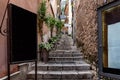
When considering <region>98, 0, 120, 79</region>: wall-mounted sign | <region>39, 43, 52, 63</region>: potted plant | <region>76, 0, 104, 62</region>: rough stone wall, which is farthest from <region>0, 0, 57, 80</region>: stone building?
<region>98, 0, 120, 79</region>: wall-mounted sign

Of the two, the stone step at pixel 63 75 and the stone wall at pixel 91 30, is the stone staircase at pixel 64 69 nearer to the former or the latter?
the stone step at pixel 63 75

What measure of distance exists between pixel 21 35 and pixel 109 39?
63.5 inches

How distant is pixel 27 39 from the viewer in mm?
3521

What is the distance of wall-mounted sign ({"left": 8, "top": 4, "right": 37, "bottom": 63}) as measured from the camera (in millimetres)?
2982

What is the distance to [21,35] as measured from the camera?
129 inches

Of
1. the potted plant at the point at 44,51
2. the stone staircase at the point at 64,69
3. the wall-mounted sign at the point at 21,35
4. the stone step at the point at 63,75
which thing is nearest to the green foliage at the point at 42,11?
the potted plant at the point at 44,51

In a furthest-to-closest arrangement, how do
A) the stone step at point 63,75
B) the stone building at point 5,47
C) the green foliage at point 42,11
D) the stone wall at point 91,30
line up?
the green foliage at point 42,11 < the stone wall at point 91,30 < the stone step at point 63,75 < the stone building at point 5,47

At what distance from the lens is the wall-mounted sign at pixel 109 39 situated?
6.17 feet

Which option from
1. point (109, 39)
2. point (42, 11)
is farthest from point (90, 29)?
point (109, 39)

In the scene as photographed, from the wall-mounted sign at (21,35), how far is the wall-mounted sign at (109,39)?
133cm

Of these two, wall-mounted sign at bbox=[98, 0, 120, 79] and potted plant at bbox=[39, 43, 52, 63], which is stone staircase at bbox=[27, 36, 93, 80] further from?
wall-mounted sign at bbox=[98, 0, 120, 79]

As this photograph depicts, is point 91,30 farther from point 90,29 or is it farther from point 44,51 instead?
point 44,51

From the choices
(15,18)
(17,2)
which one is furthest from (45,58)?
(15,18)

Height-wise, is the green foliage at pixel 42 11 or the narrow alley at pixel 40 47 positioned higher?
the green foliage at pixel 42 11
